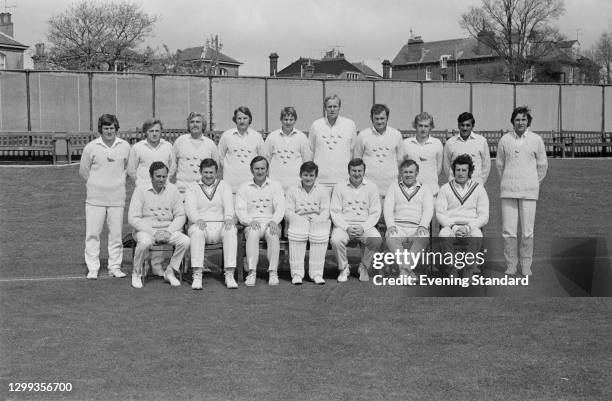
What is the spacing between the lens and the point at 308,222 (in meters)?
8.36

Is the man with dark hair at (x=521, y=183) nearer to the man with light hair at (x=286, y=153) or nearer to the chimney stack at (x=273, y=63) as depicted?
the man with light hair at (x=286, y=153)

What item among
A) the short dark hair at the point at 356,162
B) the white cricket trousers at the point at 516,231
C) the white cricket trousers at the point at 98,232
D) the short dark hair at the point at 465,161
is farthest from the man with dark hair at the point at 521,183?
the white cricket trousers at the point at 98,232

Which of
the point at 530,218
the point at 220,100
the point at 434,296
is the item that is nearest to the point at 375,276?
the point at 434,296

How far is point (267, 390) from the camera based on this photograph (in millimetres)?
4648

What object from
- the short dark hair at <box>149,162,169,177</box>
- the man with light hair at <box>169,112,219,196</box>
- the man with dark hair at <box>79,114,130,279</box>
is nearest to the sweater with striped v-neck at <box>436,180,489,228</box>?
the man with light hair at <box>169,112,219,196</box>

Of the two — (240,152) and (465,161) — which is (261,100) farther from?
(465,161)

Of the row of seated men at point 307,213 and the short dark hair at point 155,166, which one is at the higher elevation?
the short dark hair at point 155,166

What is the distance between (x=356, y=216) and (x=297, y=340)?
288 centimetres

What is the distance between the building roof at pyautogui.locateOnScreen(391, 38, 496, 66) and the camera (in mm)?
80188

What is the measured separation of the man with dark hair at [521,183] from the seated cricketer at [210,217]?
3000mm

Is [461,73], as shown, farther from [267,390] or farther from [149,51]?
[267,390]

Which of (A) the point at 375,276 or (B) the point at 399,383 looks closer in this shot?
(B) the point at 399,383

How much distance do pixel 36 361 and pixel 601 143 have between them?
27558mm

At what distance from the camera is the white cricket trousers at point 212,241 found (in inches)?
312
